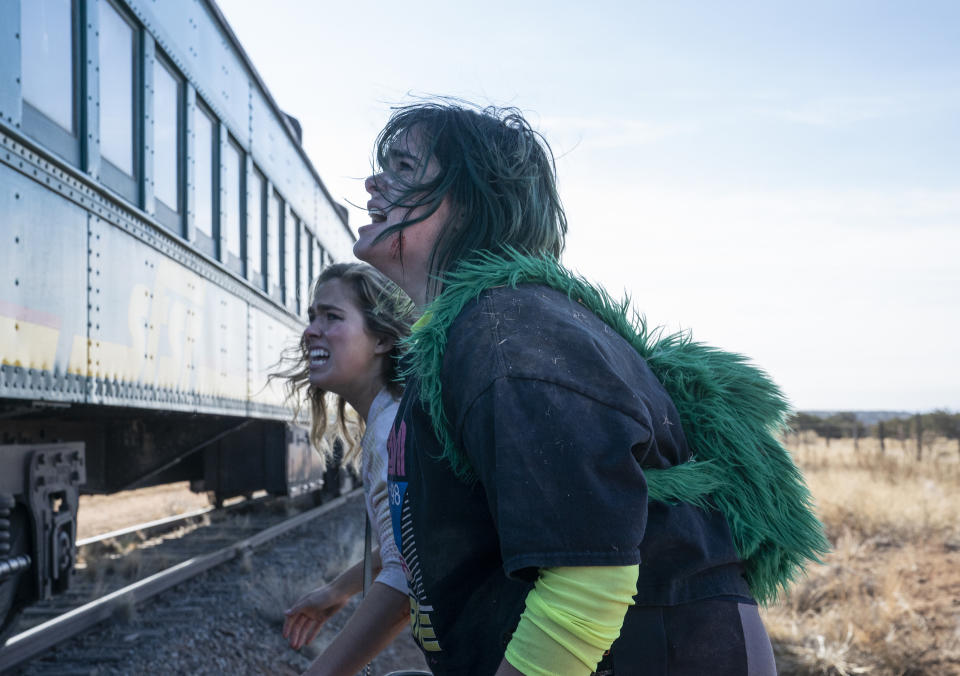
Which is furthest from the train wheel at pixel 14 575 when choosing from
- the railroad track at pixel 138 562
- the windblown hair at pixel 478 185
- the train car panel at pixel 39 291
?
the windblown hair at pixel 478 185

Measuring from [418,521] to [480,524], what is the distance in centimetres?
10

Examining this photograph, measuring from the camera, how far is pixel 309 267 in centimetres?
1034

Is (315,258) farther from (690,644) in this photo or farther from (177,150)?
(690,644)

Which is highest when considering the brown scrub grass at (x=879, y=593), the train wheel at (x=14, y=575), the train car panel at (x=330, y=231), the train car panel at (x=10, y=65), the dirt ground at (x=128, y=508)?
the train car panel at (x=330, y=231)

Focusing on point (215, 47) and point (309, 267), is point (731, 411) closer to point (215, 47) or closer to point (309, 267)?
point (215, 47)

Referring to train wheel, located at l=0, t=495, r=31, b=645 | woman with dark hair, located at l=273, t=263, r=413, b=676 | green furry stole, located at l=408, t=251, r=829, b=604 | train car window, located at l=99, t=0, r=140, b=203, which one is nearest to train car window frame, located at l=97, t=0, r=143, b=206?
train car window, located at l=99, t=0, r=140, b=203

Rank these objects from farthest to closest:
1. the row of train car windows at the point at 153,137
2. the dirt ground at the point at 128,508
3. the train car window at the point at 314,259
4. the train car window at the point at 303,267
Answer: the dirt ground at the point at 128,508 < the train car window at the point at 314,259 < the train car window at the point at 303,267 < the row of train car windows at the point at 153,137

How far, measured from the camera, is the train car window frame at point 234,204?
673 cm

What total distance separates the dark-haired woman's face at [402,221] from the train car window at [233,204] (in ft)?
17.5

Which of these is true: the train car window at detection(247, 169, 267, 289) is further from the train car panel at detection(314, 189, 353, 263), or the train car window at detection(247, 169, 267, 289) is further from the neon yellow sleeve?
the neon yellow sleeve

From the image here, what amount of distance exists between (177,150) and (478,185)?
4770mm

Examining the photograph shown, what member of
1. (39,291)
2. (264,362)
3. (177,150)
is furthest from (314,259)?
(39,291)

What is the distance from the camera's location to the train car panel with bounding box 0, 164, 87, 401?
3.31m

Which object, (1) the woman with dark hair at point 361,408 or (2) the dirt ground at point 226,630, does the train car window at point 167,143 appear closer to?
(2) the dirt ground at point 226,630
